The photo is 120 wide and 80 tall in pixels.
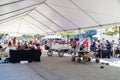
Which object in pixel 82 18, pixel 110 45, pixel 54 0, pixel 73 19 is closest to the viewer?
pixel 54 0

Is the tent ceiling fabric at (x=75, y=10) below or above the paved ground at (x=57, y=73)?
above

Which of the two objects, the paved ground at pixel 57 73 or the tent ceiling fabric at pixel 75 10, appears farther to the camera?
the tent ceiling fabric at pixel 75 10

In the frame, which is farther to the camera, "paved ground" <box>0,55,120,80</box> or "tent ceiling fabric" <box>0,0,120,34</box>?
"tent ceiling fabric" <box>0,0,120,34</box>

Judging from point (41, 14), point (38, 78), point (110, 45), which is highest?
point (41, 14)

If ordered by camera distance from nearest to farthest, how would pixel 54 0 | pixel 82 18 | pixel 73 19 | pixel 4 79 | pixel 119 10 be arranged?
pixel 4 79, pixel 119 10, pixel 54 0, pixel 82 18, pixel 73 19

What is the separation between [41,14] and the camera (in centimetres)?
1427

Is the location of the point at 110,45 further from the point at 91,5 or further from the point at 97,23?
the point at 91,5

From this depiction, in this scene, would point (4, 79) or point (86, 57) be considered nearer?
point (4, 79)

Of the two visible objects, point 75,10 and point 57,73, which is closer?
point 57,73

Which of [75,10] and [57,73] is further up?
[75,10]

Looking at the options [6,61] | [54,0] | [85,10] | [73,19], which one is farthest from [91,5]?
[6,61]

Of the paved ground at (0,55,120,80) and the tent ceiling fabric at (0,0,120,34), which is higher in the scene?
the tent ceiling fabric at (0,0,120,34)

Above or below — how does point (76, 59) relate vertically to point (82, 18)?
below

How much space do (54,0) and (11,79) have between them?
199 inches
